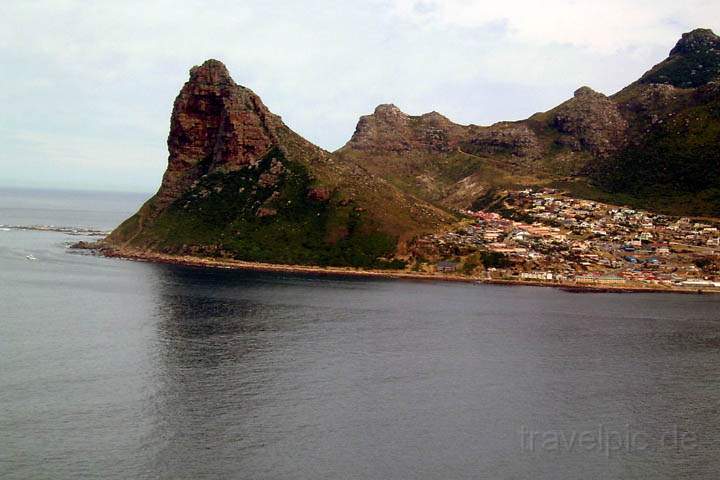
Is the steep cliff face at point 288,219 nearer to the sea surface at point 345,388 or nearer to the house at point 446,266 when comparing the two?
the house at point 446,266

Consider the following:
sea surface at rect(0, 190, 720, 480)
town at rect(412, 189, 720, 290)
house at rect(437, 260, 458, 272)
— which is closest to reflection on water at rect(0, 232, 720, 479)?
sea surface at rect(0, 190, 720, 480)

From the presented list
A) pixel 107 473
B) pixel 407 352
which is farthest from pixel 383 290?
pixel 107 473

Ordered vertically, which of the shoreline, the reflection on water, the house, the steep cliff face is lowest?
the reflection on water

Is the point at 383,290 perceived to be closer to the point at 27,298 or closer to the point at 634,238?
the point at 27,298

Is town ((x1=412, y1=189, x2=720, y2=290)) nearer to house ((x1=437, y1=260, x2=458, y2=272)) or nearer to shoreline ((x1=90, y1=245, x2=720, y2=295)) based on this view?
house ((x1=437, y1=260, x2=458, y2=272))

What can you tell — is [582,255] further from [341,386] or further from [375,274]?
[341,386]

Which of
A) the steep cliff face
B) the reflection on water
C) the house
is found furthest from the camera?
the steep cliff face

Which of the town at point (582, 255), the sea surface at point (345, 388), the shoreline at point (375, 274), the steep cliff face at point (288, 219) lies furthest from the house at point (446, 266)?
the sea surface at point (345, 388)
